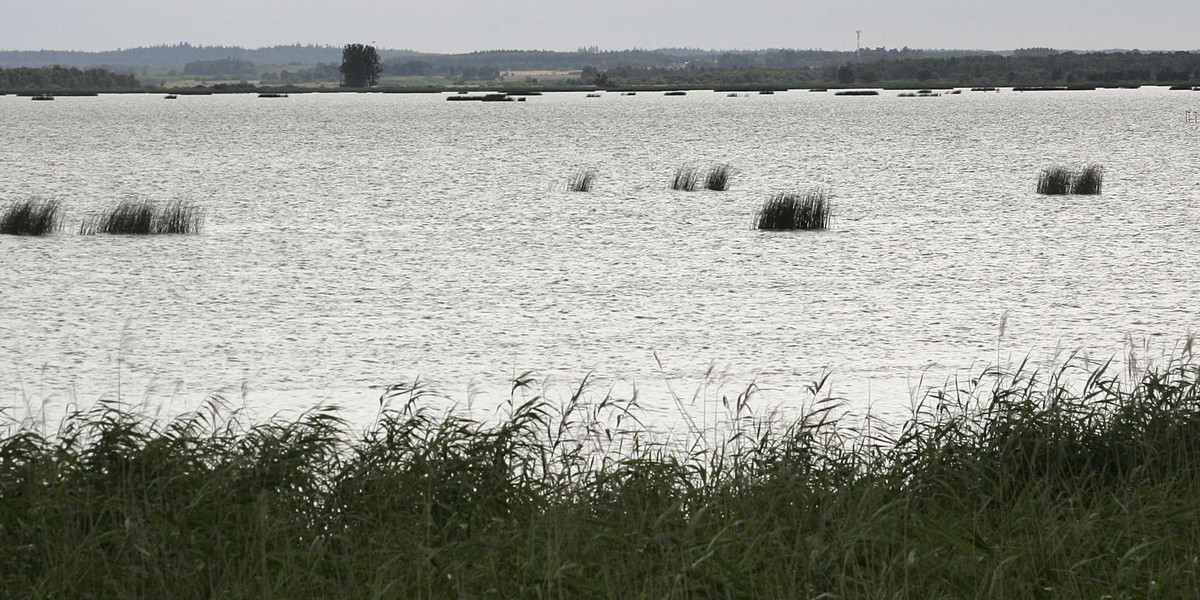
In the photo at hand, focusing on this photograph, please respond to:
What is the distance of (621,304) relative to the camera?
14.8 metres

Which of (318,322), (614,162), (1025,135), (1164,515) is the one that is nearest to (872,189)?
(614,162)

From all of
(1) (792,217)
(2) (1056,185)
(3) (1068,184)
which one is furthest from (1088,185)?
(1) (792,217)

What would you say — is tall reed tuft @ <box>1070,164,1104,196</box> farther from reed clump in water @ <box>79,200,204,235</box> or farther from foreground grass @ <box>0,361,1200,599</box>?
foreground grass @ <box>0,361,1200,599</box>

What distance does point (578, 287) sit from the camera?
16172mm

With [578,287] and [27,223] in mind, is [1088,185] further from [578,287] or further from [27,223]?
[27,223]

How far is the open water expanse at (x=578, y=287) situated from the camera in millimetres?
10996

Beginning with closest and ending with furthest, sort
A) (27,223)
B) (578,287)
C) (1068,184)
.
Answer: (578,287)
(27,223)
(1068,184)

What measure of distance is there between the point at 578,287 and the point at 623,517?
10011mm

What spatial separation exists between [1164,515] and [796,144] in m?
55.6

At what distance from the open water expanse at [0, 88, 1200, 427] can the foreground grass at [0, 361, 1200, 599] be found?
7.71 feet

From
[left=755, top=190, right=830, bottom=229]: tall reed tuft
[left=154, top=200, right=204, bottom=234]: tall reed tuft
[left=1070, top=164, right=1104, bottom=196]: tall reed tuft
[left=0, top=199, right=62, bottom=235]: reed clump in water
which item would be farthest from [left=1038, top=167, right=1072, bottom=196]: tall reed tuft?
[left=0, top=199, right=62, bottom=235]: reed clump in water

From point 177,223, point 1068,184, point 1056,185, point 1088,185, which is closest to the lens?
point 177,223

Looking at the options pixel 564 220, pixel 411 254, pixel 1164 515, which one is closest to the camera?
pixel 1164 515

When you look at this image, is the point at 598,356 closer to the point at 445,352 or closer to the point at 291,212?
the point at 445,352
